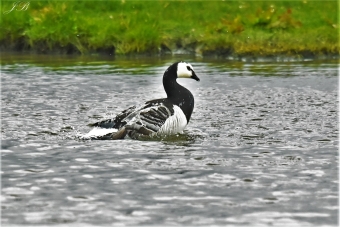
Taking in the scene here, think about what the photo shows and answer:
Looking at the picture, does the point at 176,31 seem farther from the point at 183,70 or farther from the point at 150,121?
the point at 150,121

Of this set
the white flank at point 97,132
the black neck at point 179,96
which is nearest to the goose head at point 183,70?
the black neck at point 179,96

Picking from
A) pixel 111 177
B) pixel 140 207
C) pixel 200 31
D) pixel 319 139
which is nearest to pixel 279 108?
pixel 319 139

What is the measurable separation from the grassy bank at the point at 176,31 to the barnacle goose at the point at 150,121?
12.1 m

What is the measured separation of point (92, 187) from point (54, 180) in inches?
24.8

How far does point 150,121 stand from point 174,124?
423 millimetres

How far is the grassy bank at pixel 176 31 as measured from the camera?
26438 millimetres

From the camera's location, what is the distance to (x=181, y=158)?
11844 mm

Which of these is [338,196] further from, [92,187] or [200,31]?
[200,31]

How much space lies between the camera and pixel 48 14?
2806cm

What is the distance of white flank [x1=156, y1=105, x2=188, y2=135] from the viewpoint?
13.7 m

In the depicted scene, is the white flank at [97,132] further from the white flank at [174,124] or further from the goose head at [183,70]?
the goose head at [183,70]

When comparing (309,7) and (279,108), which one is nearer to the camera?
(279,108)

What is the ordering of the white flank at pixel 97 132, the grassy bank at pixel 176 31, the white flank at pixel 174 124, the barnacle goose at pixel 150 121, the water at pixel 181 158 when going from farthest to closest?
the grassy bank at pixel 176 31
the white flank at pixel 174 124
the barnacle goose at pixel 150 121
the white flank at pixel 97 132
the water at pixel 181 158

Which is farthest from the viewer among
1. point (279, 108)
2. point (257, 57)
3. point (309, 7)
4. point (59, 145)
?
point (309, 7)
